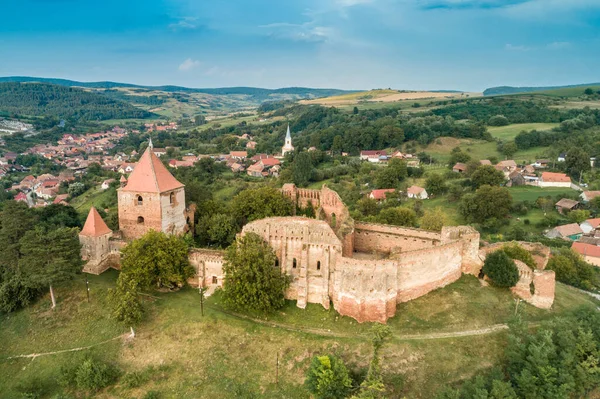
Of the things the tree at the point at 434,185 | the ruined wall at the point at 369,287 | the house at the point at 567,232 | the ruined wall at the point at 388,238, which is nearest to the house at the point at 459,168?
the tree at the point at 434,185

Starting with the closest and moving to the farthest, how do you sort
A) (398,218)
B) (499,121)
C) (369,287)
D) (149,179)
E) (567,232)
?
(369,287)
(149,179)
(398,218)
(567,232)
(499,121)

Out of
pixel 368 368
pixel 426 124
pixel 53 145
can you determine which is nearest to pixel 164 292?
pixel 368 368

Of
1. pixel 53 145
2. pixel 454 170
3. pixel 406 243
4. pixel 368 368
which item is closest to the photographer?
pixel 368 368

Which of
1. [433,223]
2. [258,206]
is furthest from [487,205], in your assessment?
[258,206]

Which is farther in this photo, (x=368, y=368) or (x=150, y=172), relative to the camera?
(x=150, y=172)

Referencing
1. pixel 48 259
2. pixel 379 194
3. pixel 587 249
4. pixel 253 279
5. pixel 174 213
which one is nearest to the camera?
pixel 253 279

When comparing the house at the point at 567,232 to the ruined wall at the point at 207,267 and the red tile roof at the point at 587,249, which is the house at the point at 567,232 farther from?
the ruined wall at the point at 207,267

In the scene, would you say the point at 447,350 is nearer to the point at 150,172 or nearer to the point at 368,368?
the point at 368,368

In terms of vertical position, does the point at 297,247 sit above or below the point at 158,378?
above

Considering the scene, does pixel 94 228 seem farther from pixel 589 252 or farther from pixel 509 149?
pixel 509 149
